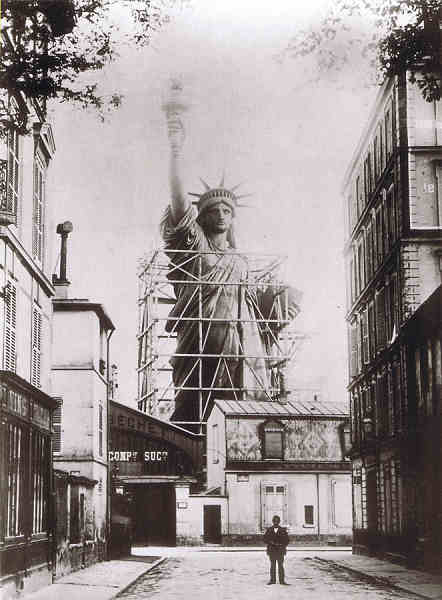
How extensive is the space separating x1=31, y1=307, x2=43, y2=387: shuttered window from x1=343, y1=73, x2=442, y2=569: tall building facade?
7.00 m

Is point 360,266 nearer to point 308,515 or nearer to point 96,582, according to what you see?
point 96,582

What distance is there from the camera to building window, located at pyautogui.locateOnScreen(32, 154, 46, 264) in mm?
20922

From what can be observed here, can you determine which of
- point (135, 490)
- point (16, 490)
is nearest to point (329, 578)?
point (16, 490)

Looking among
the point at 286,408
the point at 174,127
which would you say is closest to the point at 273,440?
the point at 286,408

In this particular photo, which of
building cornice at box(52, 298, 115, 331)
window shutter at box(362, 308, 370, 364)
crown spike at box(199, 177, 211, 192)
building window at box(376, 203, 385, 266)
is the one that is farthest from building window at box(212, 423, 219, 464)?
crown spike at box(199, 177, 211, 192)

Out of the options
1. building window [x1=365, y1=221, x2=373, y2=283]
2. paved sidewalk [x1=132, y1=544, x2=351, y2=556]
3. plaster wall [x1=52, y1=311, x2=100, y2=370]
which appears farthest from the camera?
paved sidewalk [x1=132, y1=544, x2=351, y2=556]

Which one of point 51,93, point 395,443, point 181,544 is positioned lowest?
point 181,544

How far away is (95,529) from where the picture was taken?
95.0 ft

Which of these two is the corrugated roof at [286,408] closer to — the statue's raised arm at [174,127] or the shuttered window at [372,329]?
the shuttered window at [372,329]

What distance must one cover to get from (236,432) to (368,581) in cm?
2614

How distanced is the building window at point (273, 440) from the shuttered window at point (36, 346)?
1103 inches

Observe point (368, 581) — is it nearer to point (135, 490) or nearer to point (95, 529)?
point (95, 529)

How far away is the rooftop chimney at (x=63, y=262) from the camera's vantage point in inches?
795

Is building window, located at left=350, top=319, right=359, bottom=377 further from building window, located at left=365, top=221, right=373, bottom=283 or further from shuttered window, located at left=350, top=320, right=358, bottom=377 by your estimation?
building window, located at left=365, top=221, right=373, bottom=283
